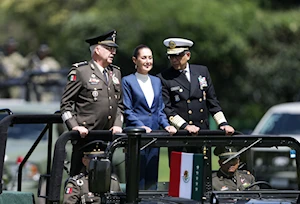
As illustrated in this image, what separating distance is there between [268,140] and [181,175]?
103 centimetres

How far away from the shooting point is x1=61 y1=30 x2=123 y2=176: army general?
8.20 metres

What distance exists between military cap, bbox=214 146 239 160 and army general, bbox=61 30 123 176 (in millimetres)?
1058

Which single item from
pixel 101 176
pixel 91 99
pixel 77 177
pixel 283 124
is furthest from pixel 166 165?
pixel 283 124

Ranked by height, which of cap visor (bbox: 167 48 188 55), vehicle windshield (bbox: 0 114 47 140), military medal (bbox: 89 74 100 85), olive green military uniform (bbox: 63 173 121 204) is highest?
cap visor (bbox: 167 48 188 55)

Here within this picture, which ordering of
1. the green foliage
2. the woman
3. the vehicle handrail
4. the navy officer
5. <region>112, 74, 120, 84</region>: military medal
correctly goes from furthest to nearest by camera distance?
the green foliage → the navy officer → the woman → <region>112, 74, 120, 84</region>: military medal → the vehicle handrail

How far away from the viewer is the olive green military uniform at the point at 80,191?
733 cm

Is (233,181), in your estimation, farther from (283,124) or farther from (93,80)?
(283,124)

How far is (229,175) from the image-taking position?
7.50 meters

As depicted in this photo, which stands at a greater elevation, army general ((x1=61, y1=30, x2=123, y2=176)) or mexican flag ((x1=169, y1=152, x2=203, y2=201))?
army general ((x1=61, y1=30, x2=123, y2=176))

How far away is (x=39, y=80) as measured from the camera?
1884 cm

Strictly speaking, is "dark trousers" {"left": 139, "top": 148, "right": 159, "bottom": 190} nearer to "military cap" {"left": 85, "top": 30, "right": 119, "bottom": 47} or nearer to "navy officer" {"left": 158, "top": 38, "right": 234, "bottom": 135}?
"navy officer" {"left": 158, "top": 38, "right": 234, "bottom": 135}

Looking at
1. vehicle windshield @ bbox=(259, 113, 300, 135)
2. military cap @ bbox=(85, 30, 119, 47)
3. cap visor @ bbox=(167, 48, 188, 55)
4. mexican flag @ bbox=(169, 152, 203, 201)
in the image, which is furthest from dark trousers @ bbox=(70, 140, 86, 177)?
vehicle windshield @ bbox=(259, 113, 300, 135)

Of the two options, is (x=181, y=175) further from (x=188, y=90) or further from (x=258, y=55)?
(x=258, y=55)

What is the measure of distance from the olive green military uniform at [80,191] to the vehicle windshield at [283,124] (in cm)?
924
